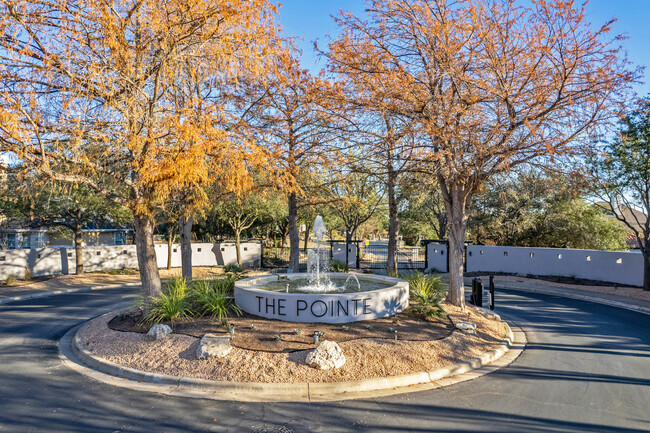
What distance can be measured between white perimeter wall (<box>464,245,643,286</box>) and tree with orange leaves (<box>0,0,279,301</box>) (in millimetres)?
17799

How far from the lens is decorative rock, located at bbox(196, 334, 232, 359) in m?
6.95

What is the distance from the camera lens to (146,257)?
31.1 ft

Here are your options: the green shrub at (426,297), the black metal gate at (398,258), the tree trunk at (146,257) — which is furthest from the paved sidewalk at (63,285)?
the black metal gate at (398,258)

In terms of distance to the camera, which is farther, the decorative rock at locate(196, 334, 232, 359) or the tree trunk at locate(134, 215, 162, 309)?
the tree trunk at locate(134, 215, 162, 309)

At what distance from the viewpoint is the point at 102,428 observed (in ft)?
16.5

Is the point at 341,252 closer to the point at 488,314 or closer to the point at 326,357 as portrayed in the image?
the point at 488,314

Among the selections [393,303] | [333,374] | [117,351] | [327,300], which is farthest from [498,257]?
[117,351]

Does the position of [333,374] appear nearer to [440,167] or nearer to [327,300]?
[327,300]

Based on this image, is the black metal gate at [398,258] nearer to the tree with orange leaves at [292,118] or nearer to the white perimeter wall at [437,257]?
the white perimeter wall at [437,257]

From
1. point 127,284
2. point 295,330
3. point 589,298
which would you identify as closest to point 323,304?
point 295,330

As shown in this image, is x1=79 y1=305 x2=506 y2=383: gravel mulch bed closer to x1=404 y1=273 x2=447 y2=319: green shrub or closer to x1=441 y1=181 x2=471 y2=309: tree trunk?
x1=404 y1=273 x2=447 y2=319: green shrub

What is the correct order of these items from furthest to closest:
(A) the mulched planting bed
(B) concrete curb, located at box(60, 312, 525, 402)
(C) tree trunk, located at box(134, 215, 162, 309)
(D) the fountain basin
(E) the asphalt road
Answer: (C) tree trunk, located at box(134, 215, 162, 309) → (D) the fountain basin → (A) the mulched planting bed → (B) concrete curb, located at box(60, 312, 525, 402) → (E) the asphalt road

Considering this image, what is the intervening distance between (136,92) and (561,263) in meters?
20.5

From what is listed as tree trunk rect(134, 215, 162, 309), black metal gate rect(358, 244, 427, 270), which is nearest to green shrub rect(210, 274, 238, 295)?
tree trunk rect(134, 215, 162, 309)
